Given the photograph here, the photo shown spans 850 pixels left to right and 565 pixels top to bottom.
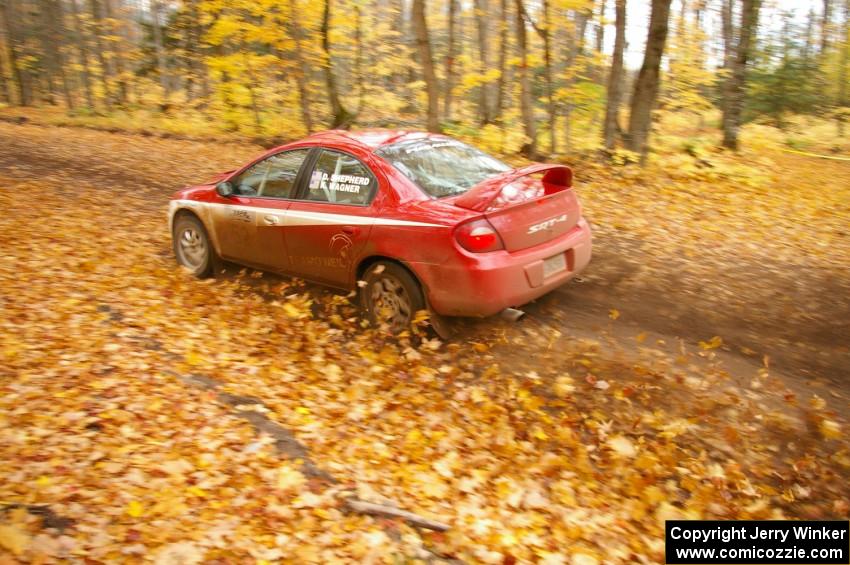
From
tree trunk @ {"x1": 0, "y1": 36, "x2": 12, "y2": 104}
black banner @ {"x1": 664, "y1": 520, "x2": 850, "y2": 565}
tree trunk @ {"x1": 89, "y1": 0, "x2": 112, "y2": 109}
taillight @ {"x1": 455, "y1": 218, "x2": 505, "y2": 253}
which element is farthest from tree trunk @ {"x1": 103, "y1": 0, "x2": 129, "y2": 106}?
black banner @ {"x1": 664, "y1": 520, "x2": 850, "y2": 565}

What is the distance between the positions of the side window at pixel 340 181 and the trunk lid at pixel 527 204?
3.08ft

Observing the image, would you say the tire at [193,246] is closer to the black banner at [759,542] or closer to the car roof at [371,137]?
the car roof at [371,137]

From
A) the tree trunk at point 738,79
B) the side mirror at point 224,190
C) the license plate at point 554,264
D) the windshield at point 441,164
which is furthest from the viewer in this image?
the tree trunk at point 738,79

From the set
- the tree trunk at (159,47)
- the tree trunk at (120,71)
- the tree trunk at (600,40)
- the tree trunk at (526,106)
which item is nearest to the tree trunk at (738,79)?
the tree trunk at (600,40)

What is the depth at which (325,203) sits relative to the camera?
5.55m

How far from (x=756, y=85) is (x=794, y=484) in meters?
17.4

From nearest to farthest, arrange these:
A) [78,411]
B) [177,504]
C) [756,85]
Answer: [177,504] → [78,411] → [756,85]

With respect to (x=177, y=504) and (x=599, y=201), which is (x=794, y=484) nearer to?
(x=177, y=504)

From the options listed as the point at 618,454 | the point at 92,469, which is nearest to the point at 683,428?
the point at 618,454

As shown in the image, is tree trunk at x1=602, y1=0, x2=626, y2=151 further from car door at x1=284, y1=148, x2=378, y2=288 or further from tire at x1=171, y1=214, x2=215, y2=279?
tire at x1=171, y1=214, x2=215, y2=279

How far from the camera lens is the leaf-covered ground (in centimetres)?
321

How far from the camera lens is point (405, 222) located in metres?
4.93

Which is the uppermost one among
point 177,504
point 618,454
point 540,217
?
point 540,217

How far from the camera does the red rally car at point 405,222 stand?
15.5 feet
